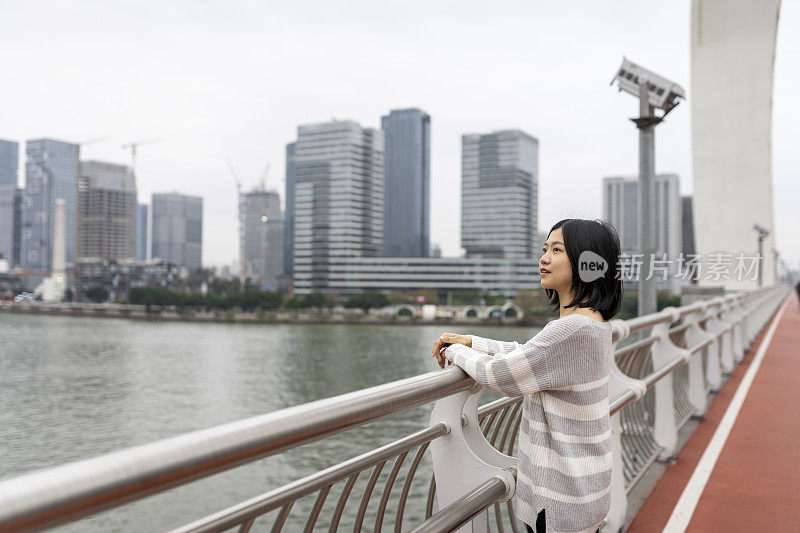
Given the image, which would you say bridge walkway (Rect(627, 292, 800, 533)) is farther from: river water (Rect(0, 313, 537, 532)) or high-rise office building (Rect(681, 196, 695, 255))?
high-rise office building (Rect(681, 196, 695, 255))

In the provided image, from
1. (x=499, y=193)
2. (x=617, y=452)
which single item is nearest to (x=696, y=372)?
(x=617, y=452)

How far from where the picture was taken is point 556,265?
1769mm

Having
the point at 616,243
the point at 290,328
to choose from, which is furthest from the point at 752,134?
the point at 290,328

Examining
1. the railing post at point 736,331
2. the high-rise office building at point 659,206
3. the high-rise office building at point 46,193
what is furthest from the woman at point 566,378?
the high-rise office building at point 46,193

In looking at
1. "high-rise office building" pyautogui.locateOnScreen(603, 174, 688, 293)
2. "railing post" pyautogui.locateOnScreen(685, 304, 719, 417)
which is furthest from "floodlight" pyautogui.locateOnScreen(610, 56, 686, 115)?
"high-rise office building" pyautogui.locateOnScreen(603, 174, 688, 293)

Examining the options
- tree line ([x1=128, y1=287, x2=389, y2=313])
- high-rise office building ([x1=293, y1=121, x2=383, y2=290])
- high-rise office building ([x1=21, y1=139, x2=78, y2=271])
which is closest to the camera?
tree line ([x1=128, y1=287, x2=389, y2=313])

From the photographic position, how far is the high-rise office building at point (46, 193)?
142500 mm

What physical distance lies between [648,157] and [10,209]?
6200 inches

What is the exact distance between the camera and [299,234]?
139m

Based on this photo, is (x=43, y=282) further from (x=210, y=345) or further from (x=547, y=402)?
(x=547, y=402)

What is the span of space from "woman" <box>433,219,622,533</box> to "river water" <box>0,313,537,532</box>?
22.8 meters

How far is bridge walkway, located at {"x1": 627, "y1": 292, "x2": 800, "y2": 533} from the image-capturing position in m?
3.35

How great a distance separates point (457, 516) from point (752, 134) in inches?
1661

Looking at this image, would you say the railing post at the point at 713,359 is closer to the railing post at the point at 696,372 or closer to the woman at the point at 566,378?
the railing post at the point at 696,372
